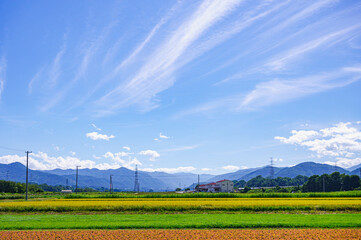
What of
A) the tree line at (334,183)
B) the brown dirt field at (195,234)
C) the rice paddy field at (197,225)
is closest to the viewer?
the brown dirt field at (195,234)

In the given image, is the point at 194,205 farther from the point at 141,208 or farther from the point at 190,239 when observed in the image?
the point at 190,239

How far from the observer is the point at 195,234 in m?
24.8

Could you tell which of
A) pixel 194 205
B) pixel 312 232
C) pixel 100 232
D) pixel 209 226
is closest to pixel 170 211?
pixel 194 205

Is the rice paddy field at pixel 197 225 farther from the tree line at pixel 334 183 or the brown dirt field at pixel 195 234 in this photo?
the tree line at pixel 334 183

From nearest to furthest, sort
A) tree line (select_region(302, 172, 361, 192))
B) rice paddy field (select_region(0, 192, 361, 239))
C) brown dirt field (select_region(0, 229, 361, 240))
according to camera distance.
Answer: brown dirt field (select_region(0, 229, 361, 240))
rice paddy field (select_region(0, 192, 361, 239))
tree line (select_region(302, 172, 361, 192))

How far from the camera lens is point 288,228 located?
91.6 feet

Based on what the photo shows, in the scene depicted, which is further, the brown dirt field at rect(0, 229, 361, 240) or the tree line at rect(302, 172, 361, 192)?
the tree line at rect(302, 172, 361, 192)

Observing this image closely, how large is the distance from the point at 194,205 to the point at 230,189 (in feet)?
386

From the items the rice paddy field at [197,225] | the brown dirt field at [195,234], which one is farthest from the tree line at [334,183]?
the brown dirt field at [195,234]

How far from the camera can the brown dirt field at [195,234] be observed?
23.5 meters

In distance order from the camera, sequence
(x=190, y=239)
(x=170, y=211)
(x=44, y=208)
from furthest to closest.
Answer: (x=44, y=208) < (x=170, y=211) < (x=190, y=239)

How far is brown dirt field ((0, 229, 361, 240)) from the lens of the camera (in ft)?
77.2

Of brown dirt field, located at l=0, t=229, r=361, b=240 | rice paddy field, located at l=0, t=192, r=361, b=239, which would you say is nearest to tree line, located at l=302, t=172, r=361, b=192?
rice paddy field, located at l=0, t=192, r=361, b=239

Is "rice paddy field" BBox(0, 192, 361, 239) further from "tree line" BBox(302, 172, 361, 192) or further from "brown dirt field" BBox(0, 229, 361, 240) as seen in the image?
"tree line" BBox(302, 172, 361, 192)
